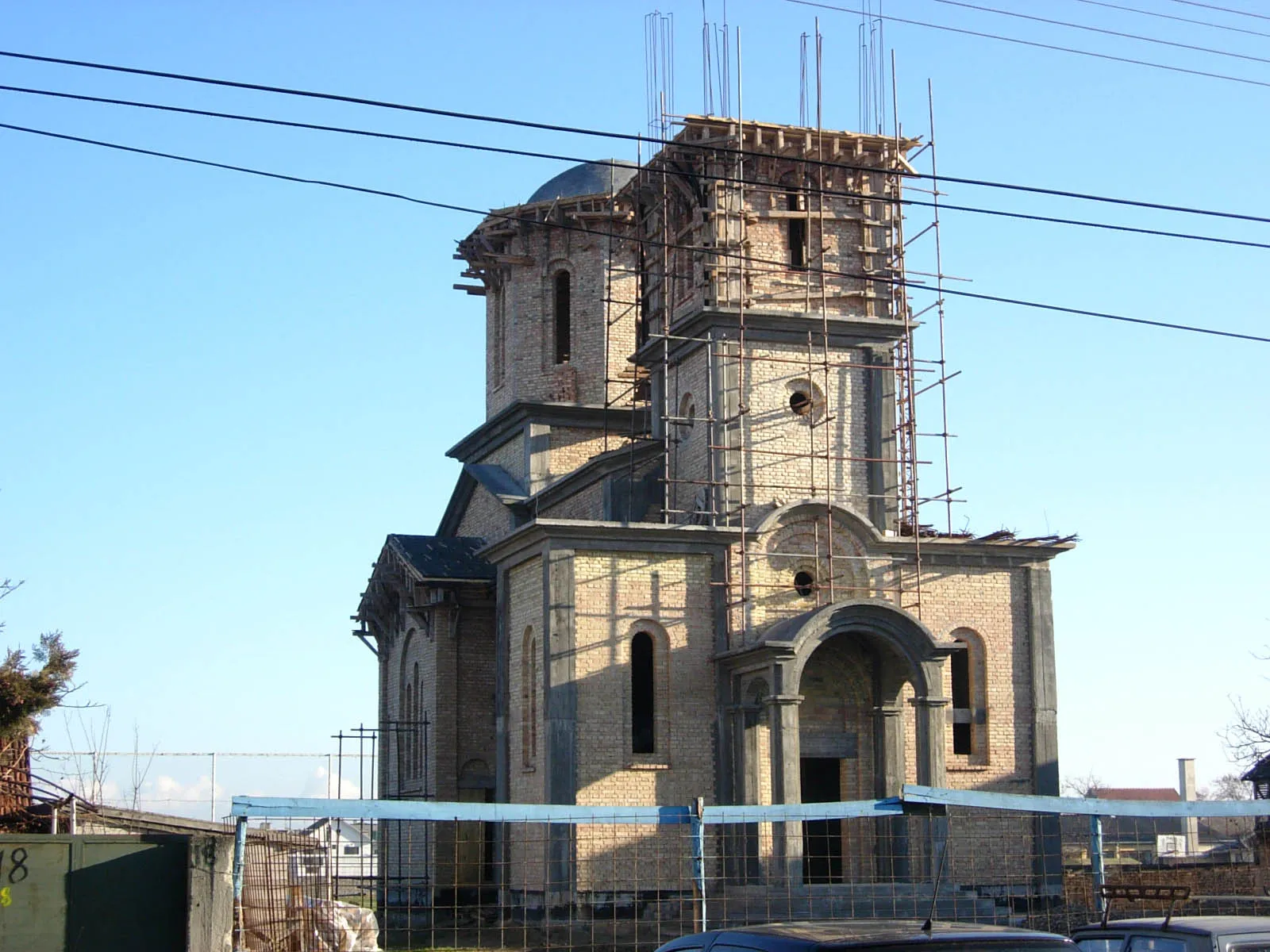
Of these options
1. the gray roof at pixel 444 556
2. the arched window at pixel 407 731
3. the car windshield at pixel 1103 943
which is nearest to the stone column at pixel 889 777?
the gray roof at pixel 444 556

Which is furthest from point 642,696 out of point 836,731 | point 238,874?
point 238,874

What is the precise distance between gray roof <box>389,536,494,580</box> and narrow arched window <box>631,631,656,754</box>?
599 centimetres

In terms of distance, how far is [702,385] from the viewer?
92.0 feet

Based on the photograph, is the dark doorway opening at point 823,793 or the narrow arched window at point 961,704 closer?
the dark doorway opening at point 823,793

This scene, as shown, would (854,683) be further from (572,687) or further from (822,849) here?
(572,687)

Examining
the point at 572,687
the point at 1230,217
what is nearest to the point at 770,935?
the point at 1230,217

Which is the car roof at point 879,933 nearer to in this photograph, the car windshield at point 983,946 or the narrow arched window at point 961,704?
the car windshield at point 983,946

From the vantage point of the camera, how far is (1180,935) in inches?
373

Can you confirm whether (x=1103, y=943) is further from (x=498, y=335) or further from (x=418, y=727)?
(x=498, y=335)

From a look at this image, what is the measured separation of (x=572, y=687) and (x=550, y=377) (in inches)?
426

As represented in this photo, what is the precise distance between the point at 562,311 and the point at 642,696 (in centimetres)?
1171

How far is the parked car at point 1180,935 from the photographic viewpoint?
9227 mm

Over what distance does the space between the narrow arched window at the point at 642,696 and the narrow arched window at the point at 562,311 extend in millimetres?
10458

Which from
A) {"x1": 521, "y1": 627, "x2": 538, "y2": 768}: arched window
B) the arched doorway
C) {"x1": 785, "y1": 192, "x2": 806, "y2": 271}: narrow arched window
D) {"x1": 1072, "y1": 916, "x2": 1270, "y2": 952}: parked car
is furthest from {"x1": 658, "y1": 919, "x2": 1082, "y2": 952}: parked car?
{"x1": 785, "y1": 192, "x2": 806, "y2": 271}: narrow arched window
